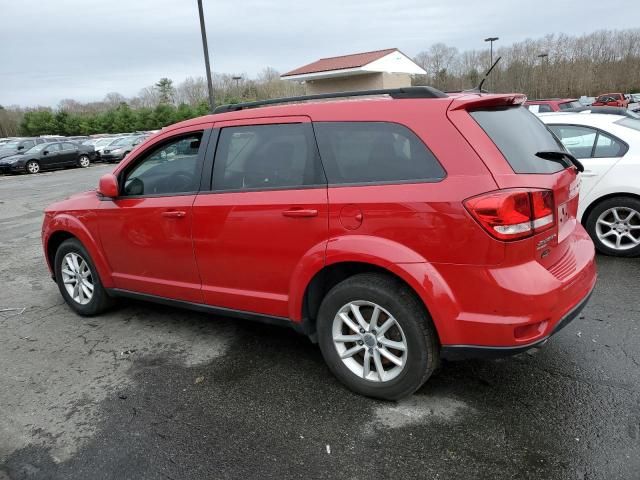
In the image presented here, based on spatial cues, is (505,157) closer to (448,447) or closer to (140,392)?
(448,447)

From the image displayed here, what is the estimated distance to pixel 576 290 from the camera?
9.13 ft

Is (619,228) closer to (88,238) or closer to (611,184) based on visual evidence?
(611,184)

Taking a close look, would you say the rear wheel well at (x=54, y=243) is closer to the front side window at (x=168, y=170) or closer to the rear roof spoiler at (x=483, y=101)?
the front side window at (x=168, y=170)

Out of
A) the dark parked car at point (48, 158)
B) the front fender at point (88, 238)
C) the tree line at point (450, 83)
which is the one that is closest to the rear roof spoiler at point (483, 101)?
the front fender at point (88, 238)

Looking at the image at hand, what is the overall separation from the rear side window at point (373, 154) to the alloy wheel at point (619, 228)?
3.77 metres

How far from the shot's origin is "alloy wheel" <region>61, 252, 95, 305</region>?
457 cm

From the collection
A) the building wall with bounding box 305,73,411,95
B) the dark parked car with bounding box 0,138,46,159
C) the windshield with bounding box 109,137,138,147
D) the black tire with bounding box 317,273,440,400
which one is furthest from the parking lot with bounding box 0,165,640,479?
the windshield with bounding box 109,137,138,147

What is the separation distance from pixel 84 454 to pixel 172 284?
4.68 ft

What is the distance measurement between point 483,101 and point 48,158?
2666 centimetres

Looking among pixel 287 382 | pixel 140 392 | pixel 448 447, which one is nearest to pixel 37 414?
pixel 140 392

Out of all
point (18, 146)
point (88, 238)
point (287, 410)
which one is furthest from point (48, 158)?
point (287, 410)

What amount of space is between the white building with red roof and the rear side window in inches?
979

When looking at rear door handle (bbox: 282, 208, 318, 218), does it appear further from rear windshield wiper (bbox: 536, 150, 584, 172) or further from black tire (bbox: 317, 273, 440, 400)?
rear windshield wiper (bbox: 536, 150, 584, 172)

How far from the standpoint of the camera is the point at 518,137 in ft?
9.30
